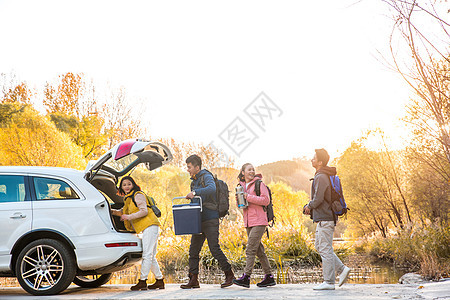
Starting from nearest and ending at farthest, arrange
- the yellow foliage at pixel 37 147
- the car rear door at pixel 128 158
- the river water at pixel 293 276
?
1. the car rear door at pixel 128 158
2. the river water at pixel 293 276
3. the yellow foliage at pixel 37 147

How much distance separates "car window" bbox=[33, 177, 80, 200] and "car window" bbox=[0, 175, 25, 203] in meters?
0.20

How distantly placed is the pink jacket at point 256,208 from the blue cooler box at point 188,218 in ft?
2.52

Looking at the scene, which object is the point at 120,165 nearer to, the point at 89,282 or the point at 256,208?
the point at 89,282

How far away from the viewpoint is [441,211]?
1730 centimetres

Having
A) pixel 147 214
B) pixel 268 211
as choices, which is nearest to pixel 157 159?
pixel 147 214

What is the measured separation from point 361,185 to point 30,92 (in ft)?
100

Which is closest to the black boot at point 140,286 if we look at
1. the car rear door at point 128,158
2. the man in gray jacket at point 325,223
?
the car rear door at point 128,158

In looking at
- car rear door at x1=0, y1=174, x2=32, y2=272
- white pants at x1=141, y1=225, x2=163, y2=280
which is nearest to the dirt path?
white pants at x1=141, y1=225, x2=163, y2=280

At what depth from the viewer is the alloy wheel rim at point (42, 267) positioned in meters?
6.95

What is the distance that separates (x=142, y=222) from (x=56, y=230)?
123 cm

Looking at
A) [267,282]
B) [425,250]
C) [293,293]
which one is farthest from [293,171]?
[293,293]

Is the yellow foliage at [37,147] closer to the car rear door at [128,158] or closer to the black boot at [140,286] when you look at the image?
the car rear door at [128,158]

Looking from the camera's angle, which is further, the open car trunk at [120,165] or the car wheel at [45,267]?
the open car trunk at [120,165]

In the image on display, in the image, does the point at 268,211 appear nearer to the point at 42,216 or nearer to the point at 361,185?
the point at 42,216
